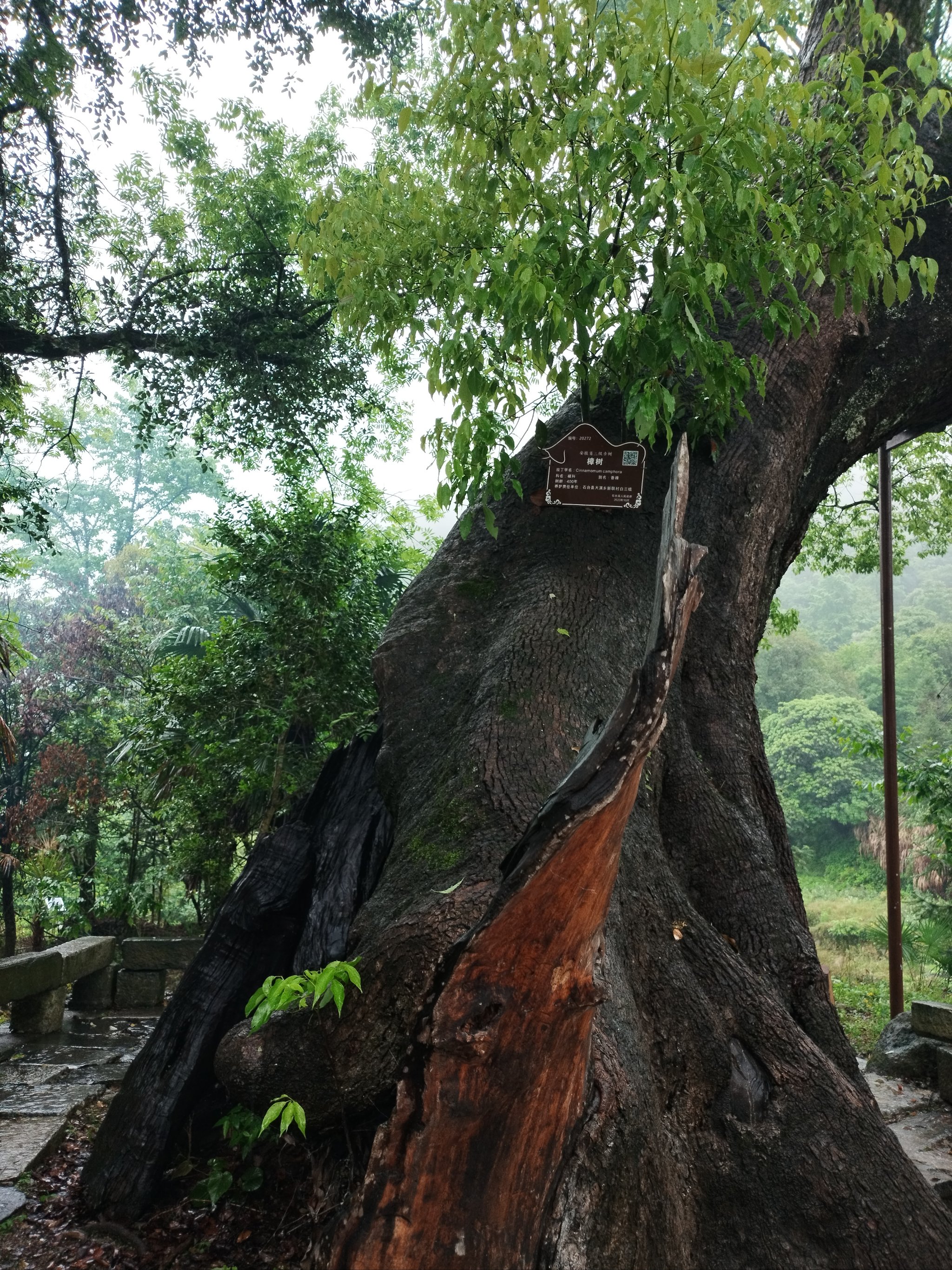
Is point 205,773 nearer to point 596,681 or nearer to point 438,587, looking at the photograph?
point 438,587

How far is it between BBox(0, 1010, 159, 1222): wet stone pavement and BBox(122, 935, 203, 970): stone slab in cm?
36

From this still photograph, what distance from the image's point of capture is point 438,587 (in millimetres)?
4121

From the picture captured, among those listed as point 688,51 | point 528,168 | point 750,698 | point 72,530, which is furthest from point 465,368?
point 72,530

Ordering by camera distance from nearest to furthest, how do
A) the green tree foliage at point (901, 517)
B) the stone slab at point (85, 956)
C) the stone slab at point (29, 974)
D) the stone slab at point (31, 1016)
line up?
the stone slab at point (29, 974)
the stone slab at point (31, 1016)
the stone slab at point (85, 956)
the green tree foliage at point (901, 517)

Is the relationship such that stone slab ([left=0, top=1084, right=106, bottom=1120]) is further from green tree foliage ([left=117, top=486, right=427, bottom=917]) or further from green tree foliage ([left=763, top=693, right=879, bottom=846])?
green tree foliage ([left=763, top=693, right=879, bottom=846])

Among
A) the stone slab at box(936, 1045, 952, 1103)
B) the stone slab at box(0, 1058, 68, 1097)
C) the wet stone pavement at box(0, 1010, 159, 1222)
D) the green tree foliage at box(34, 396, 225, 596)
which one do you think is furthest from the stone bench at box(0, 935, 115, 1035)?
the green tree foliage at box(34, 396, 225, 596)

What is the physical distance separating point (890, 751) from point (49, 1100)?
595cm

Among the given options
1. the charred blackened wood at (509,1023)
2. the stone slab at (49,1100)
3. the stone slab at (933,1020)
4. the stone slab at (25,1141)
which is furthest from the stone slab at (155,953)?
the charred blackened wood at (509,1023)

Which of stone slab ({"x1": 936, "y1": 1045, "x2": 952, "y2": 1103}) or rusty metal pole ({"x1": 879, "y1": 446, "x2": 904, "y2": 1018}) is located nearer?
stone slab ({"x1": 936, "y1": 1045, "x2": 952, "y2": 1103})

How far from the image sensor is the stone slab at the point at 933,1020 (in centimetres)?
600

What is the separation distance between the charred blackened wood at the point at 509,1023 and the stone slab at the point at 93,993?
6.22 m

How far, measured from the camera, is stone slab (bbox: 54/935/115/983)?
6.51 m

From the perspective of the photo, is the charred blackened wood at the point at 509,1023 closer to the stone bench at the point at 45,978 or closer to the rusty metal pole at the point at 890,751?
the stone bench at the point at 45,978

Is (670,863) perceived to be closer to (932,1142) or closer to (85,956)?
(932,1142)
